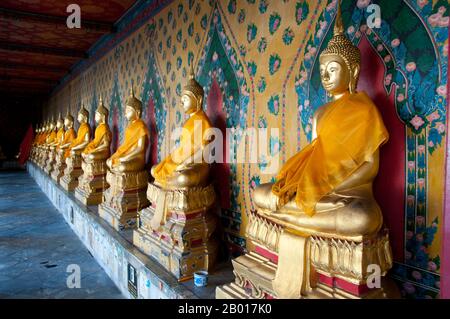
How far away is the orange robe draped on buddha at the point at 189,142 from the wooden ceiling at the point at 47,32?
122 inches

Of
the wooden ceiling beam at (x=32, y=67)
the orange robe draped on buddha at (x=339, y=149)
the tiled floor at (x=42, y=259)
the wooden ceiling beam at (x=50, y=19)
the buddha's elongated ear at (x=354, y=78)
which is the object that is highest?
the wooden ceiling beam at (x=32, y=67)

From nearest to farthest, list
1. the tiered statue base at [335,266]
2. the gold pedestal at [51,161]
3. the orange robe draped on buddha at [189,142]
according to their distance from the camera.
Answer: the tiered statue base at [335,266] → the orange robe draped on buddha at [189,142] → the gold pedestal at [51,161]

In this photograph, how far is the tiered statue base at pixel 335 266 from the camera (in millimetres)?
1713

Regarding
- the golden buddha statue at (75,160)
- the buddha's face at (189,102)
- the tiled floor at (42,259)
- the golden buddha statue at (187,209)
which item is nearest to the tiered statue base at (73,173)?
the golden buddha statue at (75,160)

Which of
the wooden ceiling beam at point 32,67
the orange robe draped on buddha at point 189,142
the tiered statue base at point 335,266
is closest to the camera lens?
the tiered statue base at point 335,266

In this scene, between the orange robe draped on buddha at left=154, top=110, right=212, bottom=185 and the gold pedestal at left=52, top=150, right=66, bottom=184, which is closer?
the orange robe draped on buddha at left=154, top=110, right=212, bottom=185

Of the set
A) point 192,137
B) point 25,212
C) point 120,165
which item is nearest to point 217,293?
point 192,137

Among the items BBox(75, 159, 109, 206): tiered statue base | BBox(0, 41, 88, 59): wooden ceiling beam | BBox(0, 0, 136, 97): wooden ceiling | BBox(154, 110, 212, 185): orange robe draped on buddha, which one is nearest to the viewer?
BBox(154, 110, 212, 185): orange robe draped on buddha

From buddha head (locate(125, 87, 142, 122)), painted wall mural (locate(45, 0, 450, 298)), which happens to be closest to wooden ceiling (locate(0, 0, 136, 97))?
painted wall mural (locate(45, 0, 450, 298))

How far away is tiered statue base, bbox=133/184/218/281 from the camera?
114 inches

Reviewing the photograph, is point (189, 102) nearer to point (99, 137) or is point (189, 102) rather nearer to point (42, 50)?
point (99, 137)

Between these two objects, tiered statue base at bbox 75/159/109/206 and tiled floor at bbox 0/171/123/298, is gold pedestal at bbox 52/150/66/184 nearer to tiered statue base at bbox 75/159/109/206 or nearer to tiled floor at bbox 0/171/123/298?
tiled floor at bbox 0/171/123/298

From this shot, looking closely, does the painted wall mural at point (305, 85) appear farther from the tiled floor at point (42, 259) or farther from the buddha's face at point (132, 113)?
the tiled floor at point (42, 259)

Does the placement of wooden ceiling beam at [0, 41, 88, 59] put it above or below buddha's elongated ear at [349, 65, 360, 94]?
above
